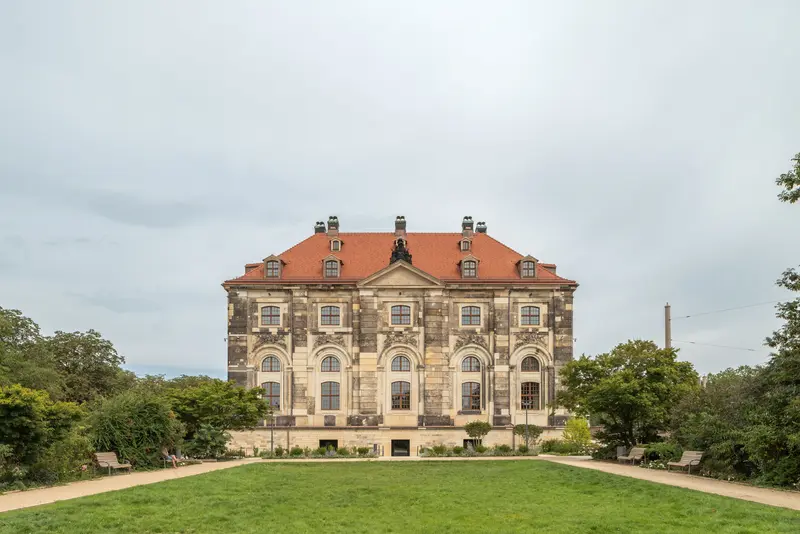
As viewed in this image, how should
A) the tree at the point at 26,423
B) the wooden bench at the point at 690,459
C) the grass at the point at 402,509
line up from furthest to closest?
the wooden bench at the point at 690,459 → the tree at the point at 26,423 → the grass at the point at 402,509

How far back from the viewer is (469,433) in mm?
49656

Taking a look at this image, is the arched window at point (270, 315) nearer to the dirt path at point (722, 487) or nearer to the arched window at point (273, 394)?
the arched window at point (273, 394)

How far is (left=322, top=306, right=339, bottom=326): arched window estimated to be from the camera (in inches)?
2110

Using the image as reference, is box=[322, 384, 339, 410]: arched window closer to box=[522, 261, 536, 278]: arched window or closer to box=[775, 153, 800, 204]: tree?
box=[522, 261, 536, 278]: arched window

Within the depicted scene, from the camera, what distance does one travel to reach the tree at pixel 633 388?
115 feet

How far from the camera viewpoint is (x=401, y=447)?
51844 mm

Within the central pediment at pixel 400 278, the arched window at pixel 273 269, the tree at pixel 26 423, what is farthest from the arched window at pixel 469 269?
the tree at pixel 26 423

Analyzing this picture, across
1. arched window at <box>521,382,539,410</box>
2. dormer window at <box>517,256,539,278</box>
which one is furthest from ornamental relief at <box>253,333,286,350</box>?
dormer window at <box>517,256,539,278</box>

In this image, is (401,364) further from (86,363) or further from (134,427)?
(134,427)

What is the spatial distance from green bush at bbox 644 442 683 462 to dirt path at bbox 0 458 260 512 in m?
18.0

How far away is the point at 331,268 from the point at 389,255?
4.71m

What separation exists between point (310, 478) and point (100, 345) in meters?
34.8

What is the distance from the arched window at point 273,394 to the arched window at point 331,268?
27.5ft

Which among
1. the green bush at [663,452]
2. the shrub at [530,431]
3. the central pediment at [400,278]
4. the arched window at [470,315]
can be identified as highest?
the central pediment at [400,278]
